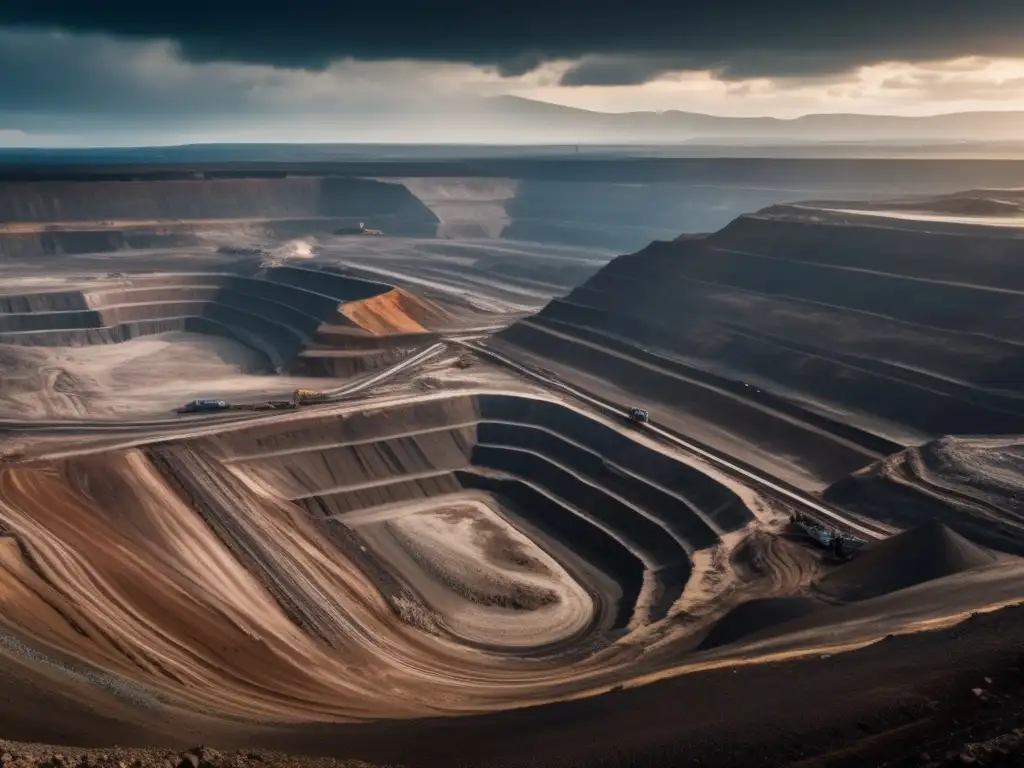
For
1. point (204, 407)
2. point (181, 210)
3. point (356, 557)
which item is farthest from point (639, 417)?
point (181, 210)

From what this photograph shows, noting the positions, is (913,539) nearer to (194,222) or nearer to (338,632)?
(338,632)

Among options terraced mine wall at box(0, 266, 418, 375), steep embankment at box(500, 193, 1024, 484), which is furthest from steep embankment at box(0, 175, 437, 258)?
steep embankment at box(500, 193, 1024, 484)

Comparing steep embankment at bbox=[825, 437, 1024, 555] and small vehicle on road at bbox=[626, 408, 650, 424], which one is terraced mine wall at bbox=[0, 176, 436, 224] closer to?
small vehicle on road at bbox=[626, 408, 650, 424]

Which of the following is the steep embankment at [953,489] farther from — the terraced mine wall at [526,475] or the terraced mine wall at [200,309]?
the terraced mine wall at [200,309]

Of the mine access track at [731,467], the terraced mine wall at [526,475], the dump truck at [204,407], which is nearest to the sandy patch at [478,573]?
the terraced mine wall at [526,475]

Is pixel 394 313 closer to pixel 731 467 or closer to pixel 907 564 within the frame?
pixel 731 467
